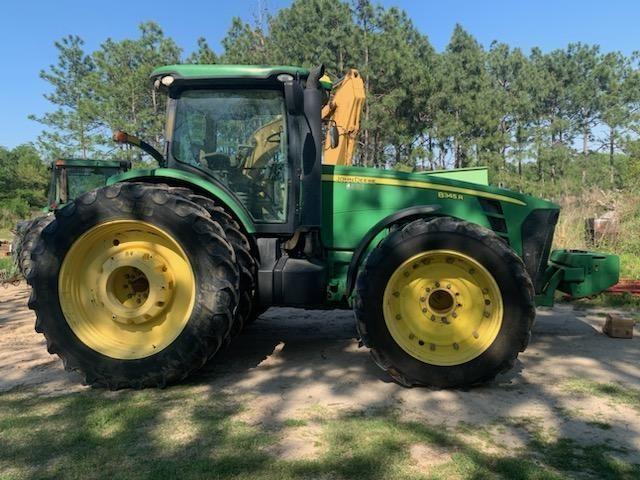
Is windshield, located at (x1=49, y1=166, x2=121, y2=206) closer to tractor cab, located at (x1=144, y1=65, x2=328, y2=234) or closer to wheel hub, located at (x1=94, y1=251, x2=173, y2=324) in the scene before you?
tractor cab, located at (x1=144, y1=65, x2=328, y2=234)

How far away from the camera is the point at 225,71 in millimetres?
3898

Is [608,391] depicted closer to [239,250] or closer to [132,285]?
[239,250]

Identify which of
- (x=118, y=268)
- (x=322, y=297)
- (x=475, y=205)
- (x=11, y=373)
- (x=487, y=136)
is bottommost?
(x=11, y=373)

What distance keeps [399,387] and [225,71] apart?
272cm

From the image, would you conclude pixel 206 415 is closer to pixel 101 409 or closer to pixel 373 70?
pixel 101 409

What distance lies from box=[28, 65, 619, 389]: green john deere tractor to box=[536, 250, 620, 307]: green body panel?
3 cm

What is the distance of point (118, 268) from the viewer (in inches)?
146

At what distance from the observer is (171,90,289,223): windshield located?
4016mm

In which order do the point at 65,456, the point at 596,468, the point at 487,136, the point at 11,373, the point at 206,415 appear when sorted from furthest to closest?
1. the point at 487,136
2. the point at 11,373
3. the point at 206,415
4. the point at 65,456
5. the point at 596,468

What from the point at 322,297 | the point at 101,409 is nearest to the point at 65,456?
the point at 101,409

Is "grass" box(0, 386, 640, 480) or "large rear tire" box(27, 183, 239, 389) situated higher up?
"large rear tire" box(27, 183, 239, 389)

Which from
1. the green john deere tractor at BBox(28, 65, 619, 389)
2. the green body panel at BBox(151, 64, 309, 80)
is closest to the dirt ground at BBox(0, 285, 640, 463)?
the green john deere tractor at BBox(28, 65, 619, 389)

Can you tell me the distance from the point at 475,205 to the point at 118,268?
9.53ft

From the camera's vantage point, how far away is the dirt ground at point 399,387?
2951 mm
